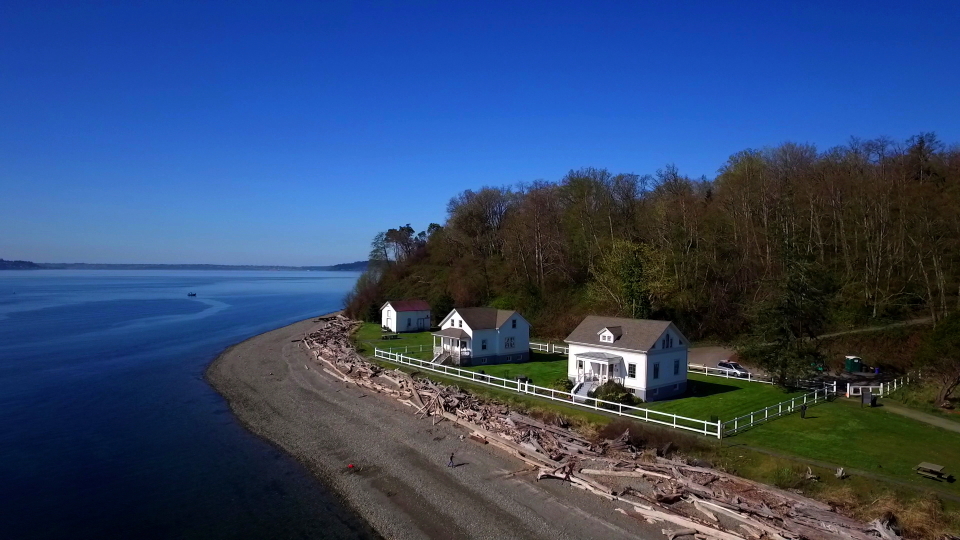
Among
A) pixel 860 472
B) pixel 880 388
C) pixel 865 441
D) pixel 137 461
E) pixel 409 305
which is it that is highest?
pixel 409 305

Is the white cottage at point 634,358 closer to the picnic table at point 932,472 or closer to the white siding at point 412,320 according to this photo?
the picnic table at point 932,472

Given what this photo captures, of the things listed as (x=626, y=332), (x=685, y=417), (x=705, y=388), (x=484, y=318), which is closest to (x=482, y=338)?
(x=484, y=318)

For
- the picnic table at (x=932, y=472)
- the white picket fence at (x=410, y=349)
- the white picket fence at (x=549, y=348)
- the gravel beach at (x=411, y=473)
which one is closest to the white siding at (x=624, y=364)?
the gravel beach at (x=411, y=473)

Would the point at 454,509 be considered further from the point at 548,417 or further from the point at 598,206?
the point at 598,206

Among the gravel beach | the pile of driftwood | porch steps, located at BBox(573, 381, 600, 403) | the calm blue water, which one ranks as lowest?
the calm blue water

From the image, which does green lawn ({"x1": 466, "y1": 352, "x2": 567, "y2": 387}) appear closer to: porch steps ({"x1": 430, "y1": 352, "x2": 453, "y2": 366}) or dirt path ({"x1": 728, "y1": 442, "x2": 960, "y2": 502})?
porch steps ({"x1": 430, "y1": 352, "x2": 453, "y2": 366})

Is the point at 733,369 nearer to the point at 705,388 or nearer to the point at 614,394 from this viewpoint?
the point at 705,388

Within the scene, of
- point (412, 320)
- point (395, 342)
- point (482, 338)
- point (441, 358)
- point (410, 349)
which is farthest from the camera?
point (412, 320)

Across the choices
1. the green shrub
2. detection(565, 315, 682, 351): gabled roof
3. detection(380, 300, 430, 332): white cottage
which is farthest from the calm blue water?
detection(380, 300, 430, 332): white cottage
